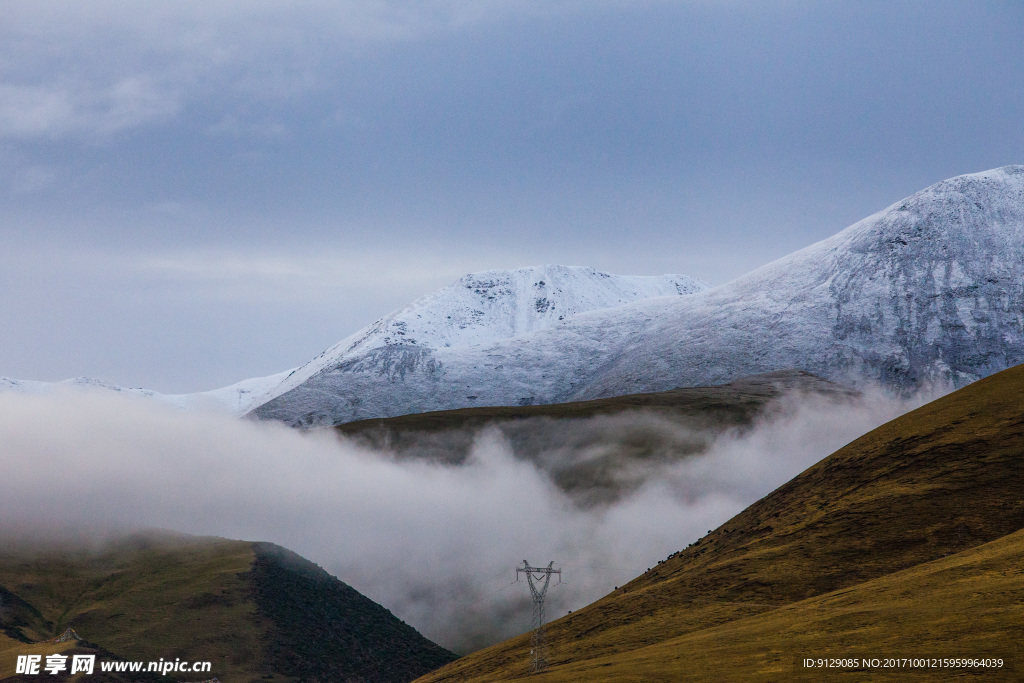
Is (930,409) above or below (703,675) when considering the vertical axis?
above

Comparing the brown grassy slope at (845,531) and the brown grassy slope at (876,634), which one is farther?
the brown grassy slope at (845,531)

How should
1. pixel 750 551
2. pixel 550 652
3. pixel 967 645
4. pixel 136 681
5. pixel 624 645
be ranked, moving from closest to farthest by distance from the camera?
pixel 967 645, pixel 624 645, pixel 550 652, pixel 750 551, pixel 136 681

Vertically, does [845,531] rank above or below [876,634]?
above

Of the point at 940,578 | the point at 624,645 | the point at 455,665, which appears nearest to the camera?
the point at 940,578

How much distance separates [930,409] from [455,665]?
6447 cm

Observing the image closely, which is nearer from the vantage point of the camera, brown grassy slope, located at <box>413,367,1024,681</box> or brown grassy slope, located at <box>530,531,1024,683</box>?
brown grassy slope, located at <box>530,531,1024,683</box>

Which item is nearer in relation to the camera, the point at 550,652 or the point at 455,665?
the point at 550,652

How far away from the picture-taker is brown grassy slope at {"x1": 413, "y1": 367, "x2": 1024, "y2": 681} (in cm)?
9375

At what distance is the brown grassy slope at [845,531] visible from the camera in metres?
93.8

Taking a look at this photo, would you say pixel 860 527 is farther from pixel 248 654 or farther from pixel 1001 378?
pixel 248 654

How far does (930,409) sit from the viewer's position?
125m

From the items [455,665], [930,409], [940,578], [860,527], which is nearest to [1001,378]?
[930,409]

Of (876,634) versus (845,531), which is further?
(845,531)

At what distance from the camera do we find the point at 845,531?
339 ft
